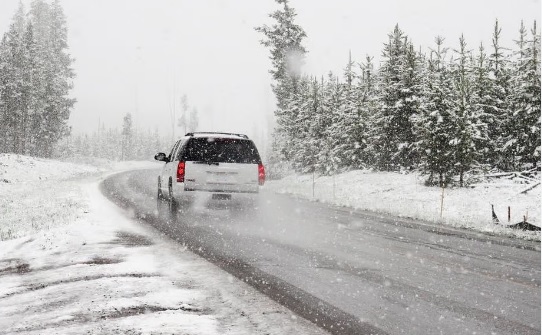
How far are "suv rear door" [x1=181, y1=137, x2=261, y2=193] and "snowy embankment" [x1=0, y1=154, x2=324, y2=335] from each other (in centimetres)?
215

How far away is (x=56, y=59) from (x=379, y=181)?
46.0m

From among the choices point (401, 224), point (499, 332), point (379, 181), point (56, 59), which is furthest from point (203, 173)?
point (56, 59)

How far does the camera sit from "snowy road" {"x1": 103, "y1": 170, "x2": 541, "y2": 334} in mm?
4770

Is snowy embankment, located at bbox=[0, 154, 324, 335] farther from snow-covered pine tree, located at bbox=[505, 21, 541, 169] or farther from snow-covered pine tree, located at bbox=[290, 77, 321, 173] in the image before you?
snow-covered pine tree, located at bbox=[290, 77, 321, 173]

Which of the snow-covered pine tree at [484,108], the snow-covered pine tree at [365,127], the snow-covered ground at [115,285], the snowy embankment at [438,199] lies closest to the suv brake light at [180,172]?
the snow-covered ground at [115,285]

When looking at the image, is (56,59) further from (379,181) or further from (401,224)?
(401,224)

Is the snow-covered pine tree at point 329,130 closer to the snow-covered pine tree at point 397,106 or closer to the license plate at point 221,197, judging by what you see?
the snow-covered pine tree at point 397,106

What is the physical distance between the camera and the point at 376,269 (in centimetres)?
680

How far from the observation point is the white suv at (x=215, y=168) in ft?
38.7

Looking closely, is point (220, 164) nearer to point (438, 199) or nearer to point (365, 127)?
point (438, 199)

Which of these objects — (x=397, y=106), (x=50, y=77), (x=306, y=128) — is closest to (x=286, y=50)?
(x=306, y=128)

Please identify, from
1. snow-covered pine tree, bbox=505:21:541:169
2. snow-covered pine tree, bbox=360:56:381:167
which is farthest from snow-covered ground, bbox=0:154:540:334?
snow-covered pine tree, bbox=360:56:381:167

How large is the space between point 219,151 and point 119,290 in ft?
23.3

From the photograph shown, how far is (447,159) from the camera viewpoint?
23.9 metres
